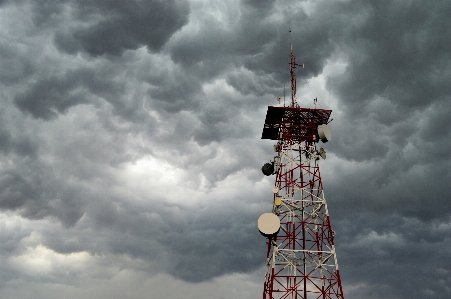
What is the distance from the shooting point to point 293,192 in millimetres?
56500

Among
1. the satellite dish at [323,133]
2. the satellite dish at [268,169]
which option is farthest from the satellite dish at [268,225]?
the satellite dish at [323,133]

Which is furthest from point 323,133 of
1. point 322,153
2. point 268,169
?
point 268,169

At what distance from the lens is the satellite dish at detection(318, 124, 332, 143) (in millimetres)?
57344

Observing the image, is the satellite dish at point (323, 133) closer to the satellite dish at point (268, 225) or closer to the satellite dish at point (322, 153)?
the satellite dish at point (322, 153)

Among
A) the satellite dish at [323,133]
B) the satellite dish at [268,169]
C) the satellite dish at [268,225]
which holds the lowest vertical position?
the satellite dish at [268,225]

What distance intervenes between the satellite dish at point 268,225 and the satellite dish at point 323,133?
43.8 feet

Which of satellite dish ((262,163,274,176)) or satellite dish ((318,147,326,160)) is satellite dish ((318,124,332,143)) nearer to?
satellite dish ((318,147,326,160))

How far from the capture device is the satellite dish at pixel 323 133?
5734 centimetres

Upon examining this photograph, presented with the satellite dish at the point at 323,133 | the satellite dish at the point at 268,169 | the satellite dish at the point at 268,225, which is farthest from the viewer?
the satellite dish at the point at 268,169

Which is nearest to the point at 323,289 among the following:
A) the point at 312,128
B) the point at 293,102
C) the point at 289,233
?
the point at 289,233

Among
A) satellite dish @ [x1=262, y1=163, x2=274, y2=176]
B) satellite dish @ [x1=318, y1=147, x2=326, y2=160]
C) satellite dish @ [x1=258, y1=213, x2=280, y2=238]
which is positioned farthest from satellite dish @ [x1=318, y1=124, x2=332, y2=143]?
satellite dish @ [x1=258, y1=213, x2=280, y2=238]

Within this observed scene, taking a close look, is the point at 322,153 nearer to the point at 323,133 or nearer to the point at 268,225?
the point at 323,133

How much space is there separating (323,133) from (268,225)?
15315mm

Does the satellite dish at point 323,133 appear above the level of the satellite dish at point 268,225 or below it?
above
